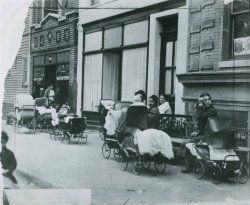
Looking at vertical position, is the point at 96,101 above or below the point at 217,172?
above

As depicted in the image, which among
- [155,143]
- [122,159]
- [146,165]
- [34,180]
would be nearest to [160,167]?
[146,165]

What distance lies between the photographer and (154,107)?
4695mm

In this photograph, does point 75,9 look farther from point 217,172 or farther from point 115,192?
point 217,172

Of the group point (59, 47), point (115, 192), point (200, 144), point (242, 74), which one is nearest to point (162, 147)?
point (200, 144)

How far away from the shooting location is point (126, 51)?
519 centimetres

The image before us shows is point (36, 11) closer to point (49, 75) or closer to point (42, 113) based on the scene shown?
point (49, 75)

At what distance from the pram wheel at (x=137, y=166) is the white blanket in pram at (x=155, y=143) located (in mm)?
123

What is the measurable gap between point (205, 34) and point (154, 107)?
3.32ft

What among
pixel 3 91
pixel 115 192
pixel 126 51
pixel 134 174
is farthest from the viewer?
pixel 126 51

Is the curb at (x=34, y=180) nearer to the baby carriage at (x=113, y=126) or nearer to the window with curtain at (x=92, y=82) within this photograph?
the baby carriage at (x=113, y=126)

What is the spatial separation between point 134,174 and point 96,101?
1.05 m

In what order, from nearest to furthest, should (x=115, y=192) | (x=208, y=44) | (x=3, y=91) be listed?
(x=3, y=91), (x=115, y=192), (x=208, y=44)

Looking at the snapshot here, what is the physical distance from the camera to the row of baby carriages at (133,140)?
4.42 meters

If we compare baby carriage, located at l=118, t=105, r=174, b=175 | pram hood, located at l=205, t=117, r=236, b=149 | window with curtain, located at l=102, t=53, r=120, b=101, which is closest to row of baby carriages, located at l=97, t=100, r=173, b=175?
baby carriage, located at l=118, t=105, r=174, b=175
